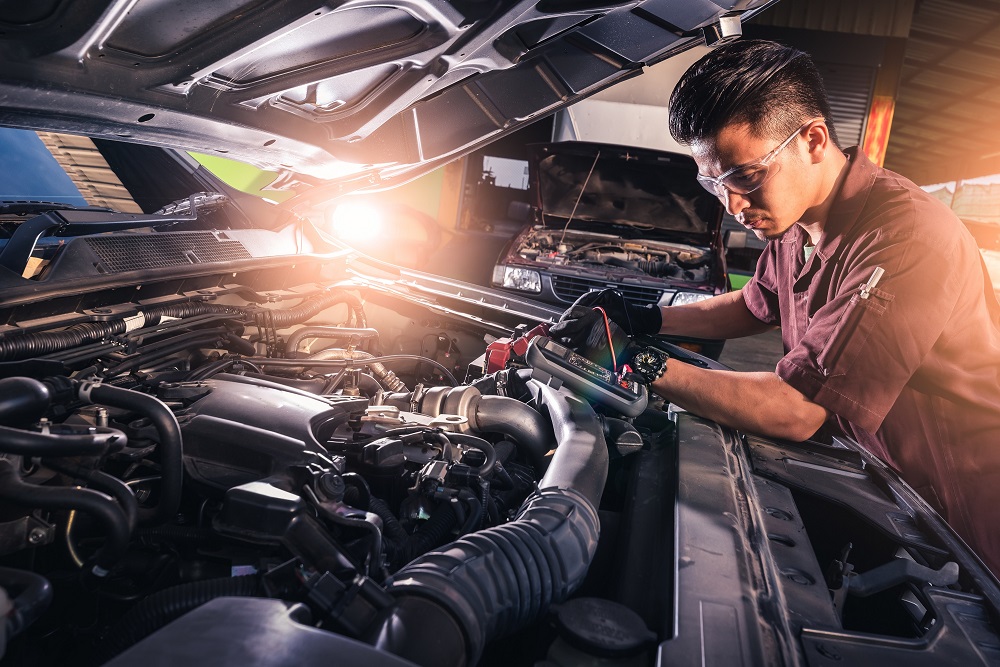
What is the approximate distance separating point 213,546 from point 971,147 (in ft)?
68.4

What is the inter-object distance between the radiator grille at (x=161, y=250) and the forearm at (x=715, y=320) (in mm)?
1520

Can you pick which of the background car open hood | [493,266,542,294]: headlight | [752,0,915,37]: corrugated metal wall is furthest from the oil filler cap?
[752,0,915,37]: corrugated metal wall

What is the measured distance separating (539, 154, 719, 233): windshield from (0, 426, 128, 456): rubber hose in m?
3.71

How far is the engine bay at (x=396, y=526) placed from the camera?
2.61 feet

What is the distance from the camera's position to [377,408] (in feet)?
4.97

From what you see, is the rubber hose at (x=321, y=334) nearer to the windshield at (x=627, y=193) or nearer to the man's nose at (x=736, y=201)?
the man's nose at (x=736, y=201)

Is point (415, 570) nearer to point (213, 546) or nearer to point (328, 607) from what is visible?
point (328, 607)

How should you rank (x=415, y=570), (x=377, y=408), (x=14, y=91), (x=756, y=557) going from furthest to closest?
1. (x=377, y=408)
2. (x=14, y=91)
3. (x=756, y=557)
4. (x=415, y=570)

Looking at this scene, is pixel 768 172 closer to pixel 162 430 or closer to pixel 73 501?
pixel 162 430

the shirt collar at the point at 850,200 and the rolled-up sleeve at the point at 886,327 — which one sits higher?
the shirt collar at the point at 850,200

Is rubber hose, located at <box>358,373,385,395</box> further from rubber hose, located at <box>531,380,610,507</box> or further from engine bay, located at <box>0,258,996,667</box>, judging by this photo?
rubber hose, located at <box>531,380,610,507</box>

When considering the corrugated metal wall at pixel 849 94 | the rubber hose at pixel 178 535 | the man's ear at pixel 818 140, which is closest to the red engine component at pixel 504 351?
the man's ear at pixel 818 140

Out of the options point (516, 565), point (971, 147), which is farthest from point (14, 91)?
point (971, 147)

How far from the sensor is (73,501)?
85cm
